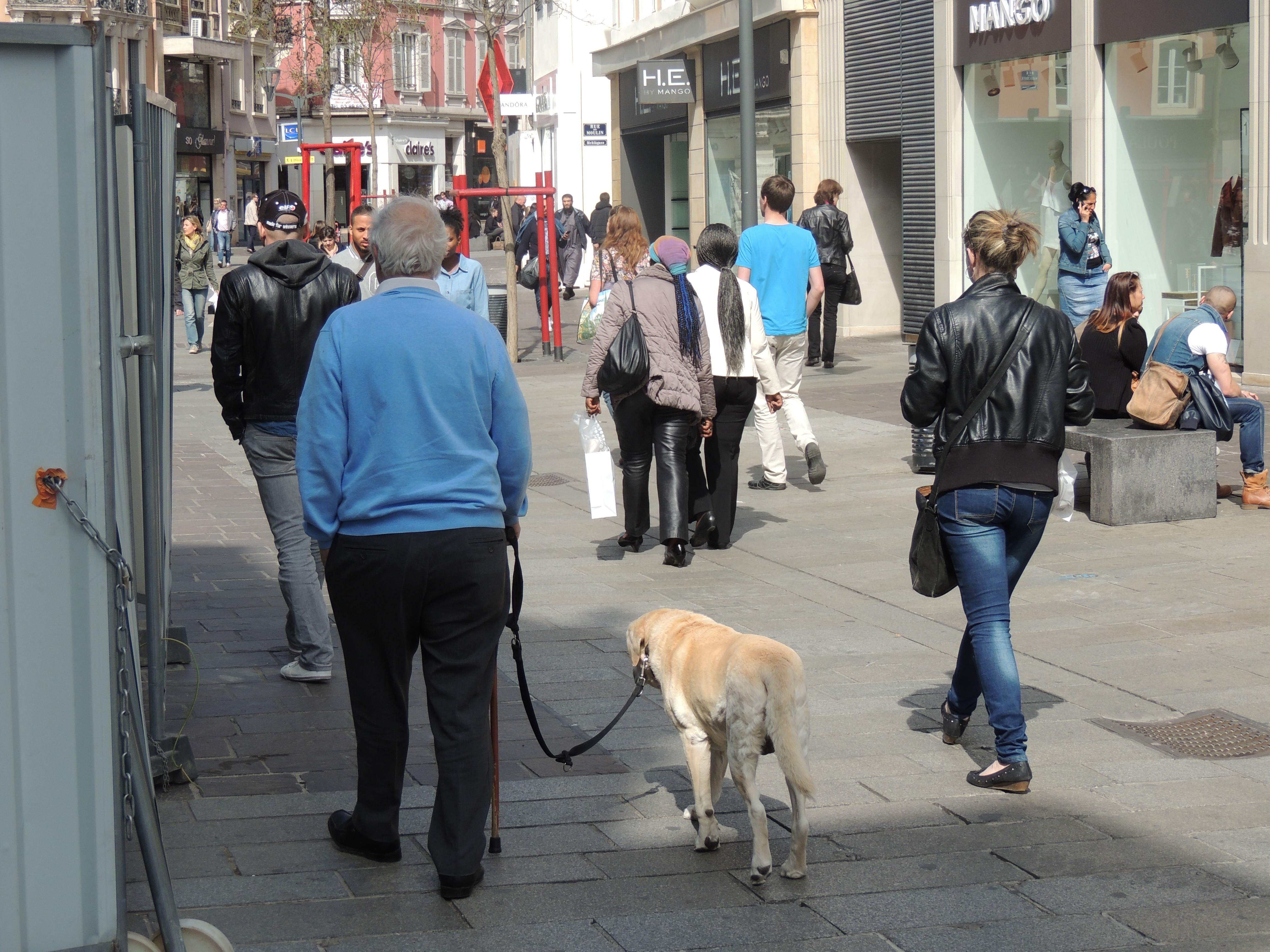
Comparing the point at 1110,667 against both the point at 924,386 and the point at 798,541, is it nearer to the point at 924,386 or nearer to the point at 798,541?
the point at 924,386

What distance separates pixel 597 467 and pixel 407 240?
14.2 feet

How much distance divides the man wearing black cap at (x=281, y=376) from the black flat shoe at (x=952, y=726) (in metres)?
2.36

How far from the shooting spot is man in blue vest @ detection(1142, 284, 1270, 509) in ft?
30.6

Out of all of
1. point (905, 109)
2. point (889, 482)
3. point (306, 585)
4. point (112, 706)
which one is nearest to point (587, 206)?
point (905, 109)

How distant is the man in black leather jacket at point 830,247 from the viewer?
55.2 feet

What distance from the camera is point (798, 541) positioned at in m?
9.03

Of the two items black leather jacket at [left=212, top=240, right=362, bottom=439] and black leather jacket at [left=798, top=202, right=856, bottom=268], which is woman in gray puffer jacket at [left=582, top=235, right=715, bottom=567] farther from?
black leather jacket at [left=798, top=202, right=856, bottom=268]

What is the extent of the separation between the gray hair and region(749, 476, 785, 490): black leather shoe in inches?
266

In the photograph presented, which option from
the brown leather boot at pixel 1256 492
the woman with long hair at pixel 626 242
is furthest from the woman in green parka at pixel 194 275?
the brown leather boot at pixel 1256 492

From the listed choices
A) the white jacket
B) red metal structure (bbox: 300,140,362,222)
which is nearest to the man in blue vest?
the white jacket

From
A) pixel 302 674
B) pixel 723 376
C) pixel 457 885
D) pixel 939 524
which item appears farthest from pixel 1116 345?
pixel 457 885

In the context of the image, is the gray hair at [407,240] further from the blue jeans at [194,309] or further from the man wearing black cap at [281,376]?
the blue jeans at [194,309]

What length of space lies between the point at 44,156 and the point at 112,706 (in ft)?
3.47

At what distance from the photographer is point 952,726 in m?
5.33
